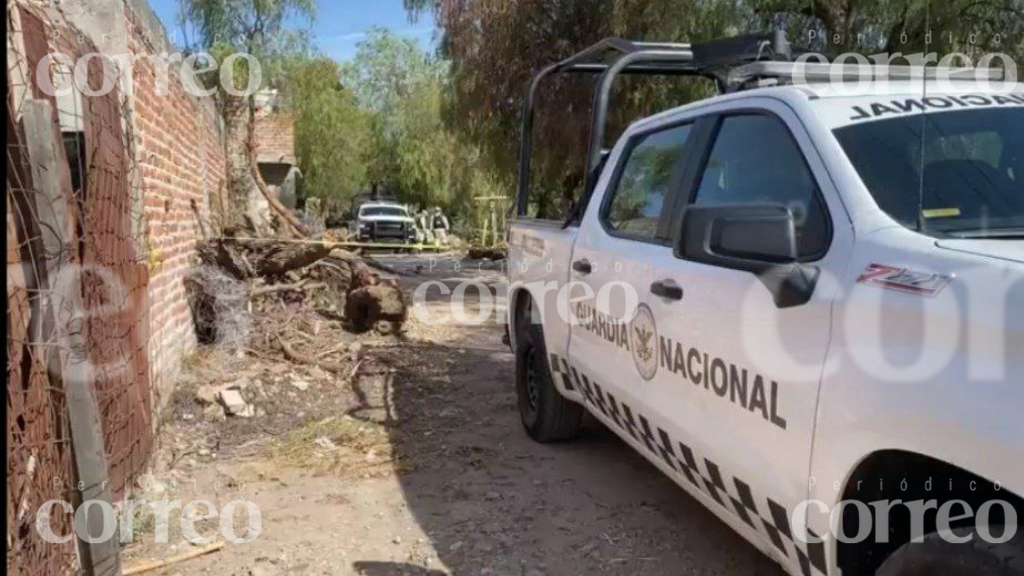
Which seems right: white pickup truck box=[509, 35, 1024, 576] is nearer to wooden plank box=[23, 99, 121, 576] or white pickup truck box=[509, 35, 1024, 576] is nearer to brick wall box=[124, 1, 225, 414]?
wooden plank box=[23, 99, 121, 576]

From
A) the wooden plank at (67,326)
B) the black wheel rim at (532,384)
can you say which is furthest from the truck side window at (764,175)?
the wooden plank at (67,326)

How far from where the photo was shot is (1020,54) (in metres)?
10.4

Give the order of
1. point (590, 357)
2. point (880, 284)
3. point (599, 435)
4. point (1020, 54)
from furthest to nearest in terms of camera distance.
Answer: point (1020, 54) < point (599, 435) < point (590, 357) < point (880, 284)

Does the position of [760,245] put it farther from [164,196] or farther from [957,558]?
[164,196]

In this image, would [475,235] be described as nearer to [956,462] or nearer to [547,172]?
[547,172]

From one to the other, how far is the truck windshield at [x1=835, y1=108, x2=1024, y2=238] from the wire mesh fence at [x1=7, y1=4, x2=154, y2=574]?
2741 mm

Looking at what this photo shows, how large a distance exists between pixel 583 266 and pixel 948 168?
1930 millimetres

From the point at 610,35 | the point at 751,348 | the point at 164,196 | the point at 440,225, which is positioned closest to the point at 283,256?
the point at 164,196

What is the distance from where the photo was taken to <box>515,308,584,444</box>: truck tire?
500 cm

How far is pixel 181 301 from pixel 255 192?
796 centimetres

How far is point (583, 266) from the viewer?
4.12m

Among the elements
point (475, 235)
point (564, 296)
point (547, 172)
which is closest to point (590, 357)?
point (564, 296)

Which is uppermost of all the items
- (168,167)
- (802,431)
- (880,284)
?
(168,167)

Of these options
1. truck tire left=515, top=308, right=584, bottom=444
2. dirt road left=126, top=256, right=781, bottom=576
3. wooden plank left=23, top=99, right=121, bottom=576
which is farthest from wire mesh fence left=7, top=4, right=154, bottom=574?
truck tire left=515, top=308, right=584, bottom=444
